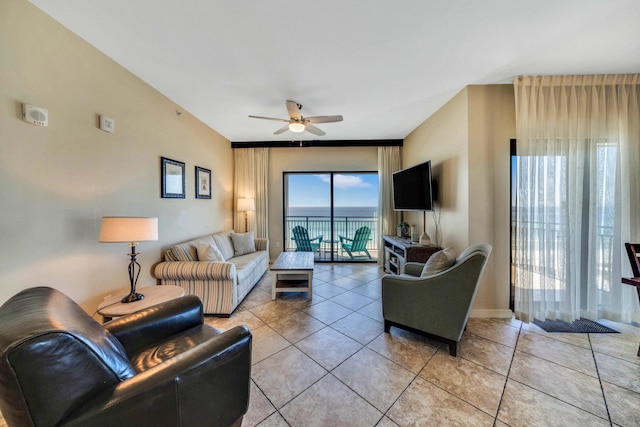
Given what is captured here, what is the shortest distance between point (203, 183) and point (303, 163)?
2074 millimetres

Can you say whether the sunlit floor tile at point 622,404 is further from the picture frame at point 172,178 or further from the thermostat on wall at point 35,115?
the picture frame at point 172,178

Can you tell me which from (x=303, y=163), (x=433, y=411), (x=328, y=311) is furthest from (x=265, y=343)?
(x=303, y=163)

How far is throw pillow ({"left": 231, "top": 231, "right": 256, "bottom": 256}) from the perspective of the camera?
3.98 m

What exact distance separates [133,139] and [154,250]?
1276mm

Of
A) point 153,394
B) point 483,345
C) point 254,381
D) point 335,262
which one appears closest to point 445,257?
point 483,345

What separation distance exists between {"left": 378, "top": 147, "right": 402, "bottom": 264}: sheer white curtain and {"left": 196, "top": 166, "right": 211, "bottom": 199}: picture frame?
10.9 ft

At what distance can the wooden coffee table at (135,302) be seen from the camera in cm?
174

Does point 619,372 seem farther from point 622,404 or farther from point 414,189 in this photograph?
point 414,189

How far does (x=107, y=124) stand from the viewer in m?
2.08

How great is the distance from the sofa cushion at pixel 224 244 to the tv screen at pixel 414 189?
3048 millimetres

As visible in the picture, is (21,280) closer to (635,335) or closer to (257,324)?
(257,324)

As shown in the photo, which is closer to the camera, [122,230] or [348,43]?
[122,230]

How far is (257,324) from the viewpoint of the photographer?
8.09 feet

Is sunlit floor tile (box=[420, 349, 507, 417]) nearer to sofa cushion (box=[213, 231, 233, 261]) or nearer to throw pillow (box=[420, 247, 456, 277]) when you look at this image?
throw pillow (box=[420, 247, 456, 277])
